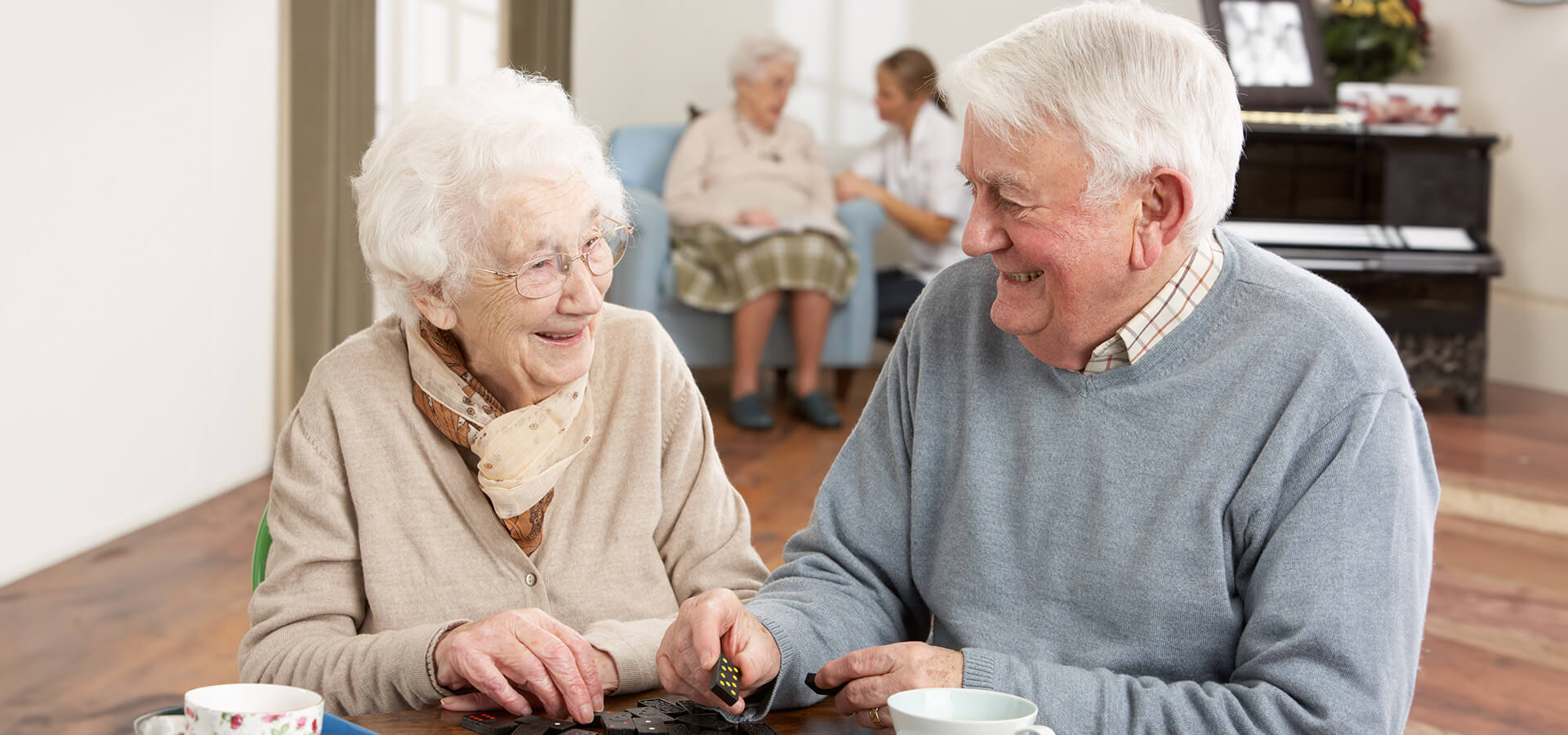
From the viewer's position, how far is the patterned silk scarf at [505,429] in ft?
4.27

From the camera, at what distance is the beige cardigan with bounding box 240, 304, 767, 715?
124 cm

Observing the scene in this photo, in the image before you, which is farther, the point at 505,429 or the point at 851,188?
the point at 851,188

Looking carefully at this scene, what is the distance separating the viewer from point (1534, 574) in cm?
319

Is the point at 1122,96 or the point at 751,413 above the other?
the point at 1122,96

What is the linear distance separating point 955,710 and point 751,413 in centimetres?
391

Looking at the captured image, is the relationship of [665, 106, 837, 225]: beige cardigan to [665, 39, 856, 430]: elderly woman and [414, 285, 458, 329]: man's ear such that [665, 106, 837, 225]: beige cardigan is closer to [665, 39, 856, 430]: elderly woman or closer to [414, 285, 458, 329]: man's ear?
[665, 39, 856, 430]: elderly woman

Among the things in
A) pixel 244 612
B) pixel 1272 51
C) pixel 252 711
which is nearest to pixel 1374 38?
pixel 1272 51

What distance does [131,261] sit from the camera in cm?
308

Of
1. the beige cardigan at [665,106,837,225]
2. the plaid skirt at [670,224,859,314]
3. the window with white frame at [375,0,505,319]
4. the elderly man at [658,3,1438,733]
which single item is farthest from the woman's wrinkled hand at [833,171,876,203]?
the elderly man at [658,3,1438,733]

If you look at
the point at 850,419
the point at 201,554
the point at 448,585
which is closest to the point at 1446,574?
the point at 850,419

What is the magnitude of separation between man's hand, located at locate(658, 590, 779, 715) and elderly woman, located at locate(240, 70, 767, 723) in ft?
0.49

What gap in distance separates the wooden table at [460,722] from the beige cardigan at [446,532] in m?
0.17

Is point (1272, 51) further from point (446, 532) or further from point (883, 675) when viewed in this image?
point (883, 675)

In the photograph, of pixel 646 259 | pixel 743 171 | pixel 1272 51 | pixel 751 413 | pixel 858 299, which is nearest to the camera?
pixel 751 413
